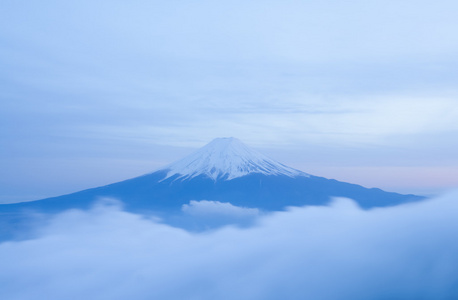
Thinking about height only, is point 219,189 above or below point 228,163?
below

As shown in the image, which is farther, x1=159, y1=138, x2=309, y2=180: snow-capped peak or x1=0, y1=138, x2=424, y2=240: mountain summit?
x1=159, y1=138, x2=309, y2=180: snow-capped peak

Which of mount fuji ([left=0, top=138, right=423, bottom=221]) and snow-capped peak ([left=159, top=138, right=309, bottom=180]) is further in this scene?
snow-capped peak ([left=159, top=138, right=309, bottom=180])

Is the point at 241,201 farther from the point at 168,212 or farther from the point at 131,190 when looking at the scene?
the point at 131,190

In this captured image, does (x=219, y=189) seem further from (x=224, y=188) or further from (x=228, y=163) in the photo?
(x=228, y=163)

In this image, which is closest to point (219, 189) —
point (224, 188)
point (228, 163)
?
point (224, 188)

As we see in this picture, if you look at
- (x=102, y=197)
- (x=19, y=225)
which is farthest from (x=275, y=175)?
(x=19, y=225)

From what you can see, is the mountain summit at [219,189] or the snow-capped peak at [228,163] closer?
the mountain summit at [219,189]

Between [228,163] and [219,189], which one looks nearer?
[219,189]
